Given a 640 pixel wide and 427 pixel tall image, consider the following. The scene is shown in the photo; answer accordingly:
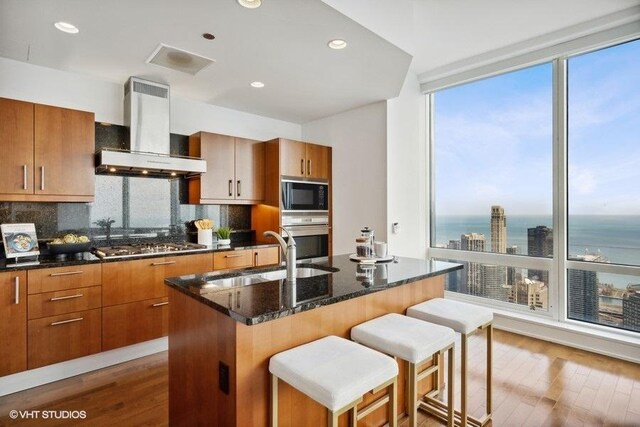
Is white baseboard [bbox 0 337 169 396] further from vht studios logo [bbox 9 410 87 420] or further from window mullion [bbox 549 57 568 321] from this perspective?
window mullion [bbox 549 57 568 321]

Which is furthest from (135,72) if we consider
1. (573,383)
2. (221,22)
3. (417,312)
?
(573,383)

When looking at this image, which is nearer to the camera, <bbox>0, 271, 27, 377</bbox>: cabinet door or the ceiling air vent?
<bbox>0, 271, 27, 377</bbox>: cabinet door

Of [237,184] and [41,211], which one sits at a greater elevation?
[237,184]

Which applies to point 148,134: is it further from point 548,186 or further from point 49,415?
point 548,186

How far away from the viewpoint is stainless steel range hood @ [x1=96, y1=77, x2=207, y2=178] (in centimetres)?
302

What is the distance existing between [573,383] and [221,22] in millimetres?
3564

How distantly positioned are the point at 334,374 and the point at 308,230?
9.61 feet

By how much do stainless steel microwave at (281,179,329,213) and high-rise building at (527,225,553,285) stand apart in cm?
232

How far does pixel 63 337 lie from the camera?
2.44m

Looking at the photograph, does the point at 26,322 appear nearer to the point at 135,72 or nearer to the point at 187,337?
the point at 187,337

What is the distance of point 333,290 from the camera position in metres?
1.59

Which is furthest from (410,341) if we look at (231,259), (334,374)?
(231,259)

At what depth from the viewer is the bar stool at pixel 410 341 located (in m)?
1.48

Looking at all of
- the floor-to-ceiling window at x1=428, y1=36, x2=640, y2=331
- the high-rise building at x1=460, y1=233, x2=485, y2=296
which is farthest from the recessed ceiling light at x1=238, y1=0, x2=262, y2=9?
the high-rise building at x1=460, y1=233, x2=485, y2=296
